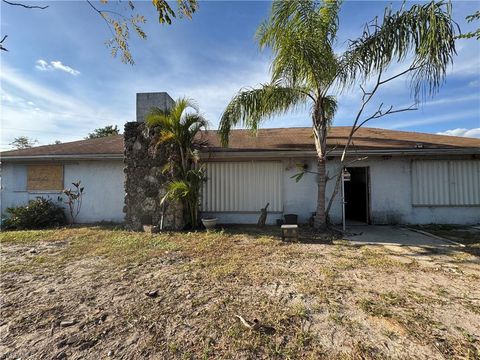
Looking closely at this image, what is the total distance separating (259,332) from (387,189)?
8385mm

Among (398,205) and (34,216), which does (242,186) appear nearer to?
(398,205)

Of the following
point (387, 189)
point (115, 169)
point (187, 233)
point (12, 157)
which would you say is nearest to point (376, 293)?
point (187, 233)

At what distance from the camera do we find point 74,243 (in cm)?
700

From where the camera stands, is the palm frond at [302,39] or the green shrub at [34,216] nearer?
the palm frond at [302,39]

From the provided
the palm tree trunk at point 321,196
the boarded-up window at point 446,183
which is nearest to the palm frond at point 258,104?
the palm tree trunk at point 321,196

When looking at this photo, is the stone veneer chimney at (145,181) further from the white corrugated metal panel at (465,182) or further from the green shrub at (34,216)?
the white corrugated metal panel at (465,182)

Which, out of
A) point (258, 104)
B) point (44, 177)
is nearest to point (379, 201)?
point (258, 104)

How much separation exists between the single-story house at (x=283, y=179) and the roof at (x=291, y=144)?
0.04 meters

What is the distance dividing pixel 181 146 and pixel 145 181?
1644 millimetres

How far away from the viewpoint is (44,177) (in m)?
10.4

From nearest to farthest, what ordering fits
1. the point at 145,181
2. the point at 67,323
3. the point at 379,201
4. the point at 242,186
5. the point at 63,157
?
the point at 67,323, the point at 145,181, the point at 379,201, the point at 242,186, the point at 63,157

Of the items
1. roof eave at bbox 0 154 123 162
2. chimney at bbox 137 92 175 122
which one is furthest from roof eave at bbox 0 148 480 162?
chimney at bbox 137 92 175 122

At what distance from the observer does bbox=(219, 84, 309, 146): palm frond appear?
732cm

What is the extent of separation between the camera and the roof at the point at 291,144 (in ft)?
30.4
